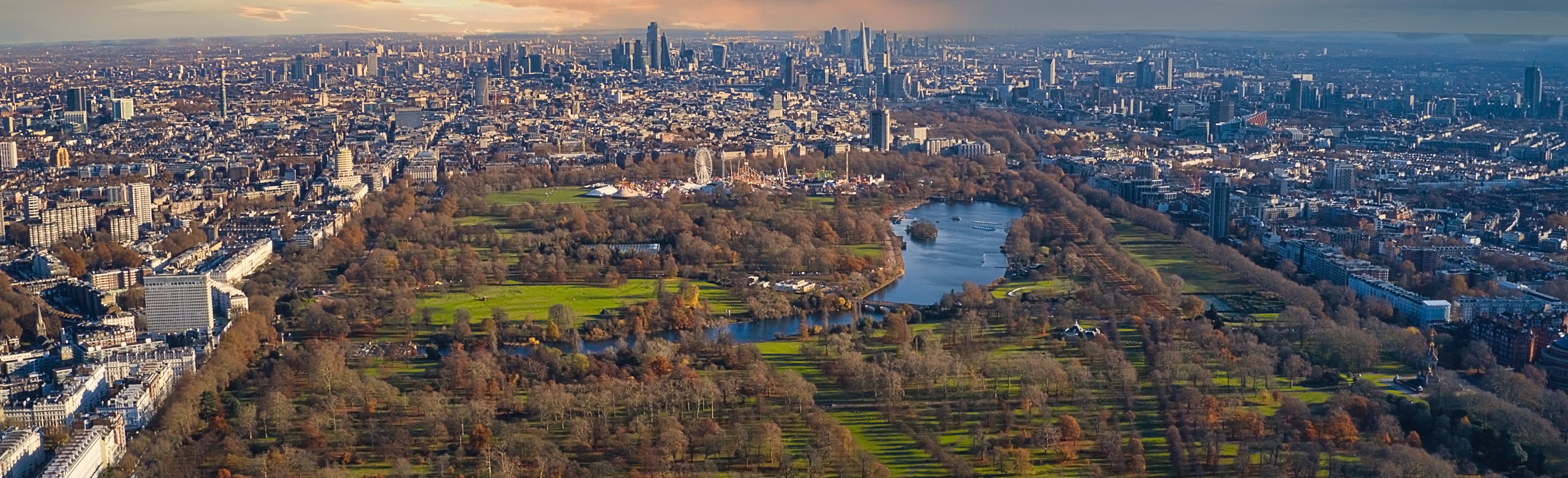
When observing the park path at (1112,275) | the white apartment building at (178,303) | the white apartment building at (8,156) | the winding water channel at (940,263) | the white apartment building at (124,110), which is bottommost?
the winding water channel at (940,263)

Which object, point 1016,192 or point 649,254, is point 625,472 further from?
point 1016,192

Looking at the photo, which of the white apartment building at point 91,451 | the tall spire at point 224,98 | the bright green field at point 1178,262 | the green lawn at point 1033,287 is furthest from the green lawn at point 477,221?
the tall spire at point 224,98

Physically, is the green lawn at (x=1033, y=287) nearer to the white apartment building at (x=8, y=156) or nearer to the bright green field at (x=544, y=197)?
the bright green field at (x=544, y=197)

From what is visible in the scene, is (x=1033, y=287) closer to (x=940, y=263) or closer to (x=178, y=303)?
(x=940, y=263)

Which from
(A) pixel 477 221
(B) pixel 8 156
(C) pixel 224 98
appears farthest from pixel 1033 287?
(C) pixel 224 98

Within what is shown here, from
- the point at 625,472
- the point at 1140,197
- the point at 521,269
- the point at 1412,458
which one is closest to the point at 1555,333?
the point at 1412,458
